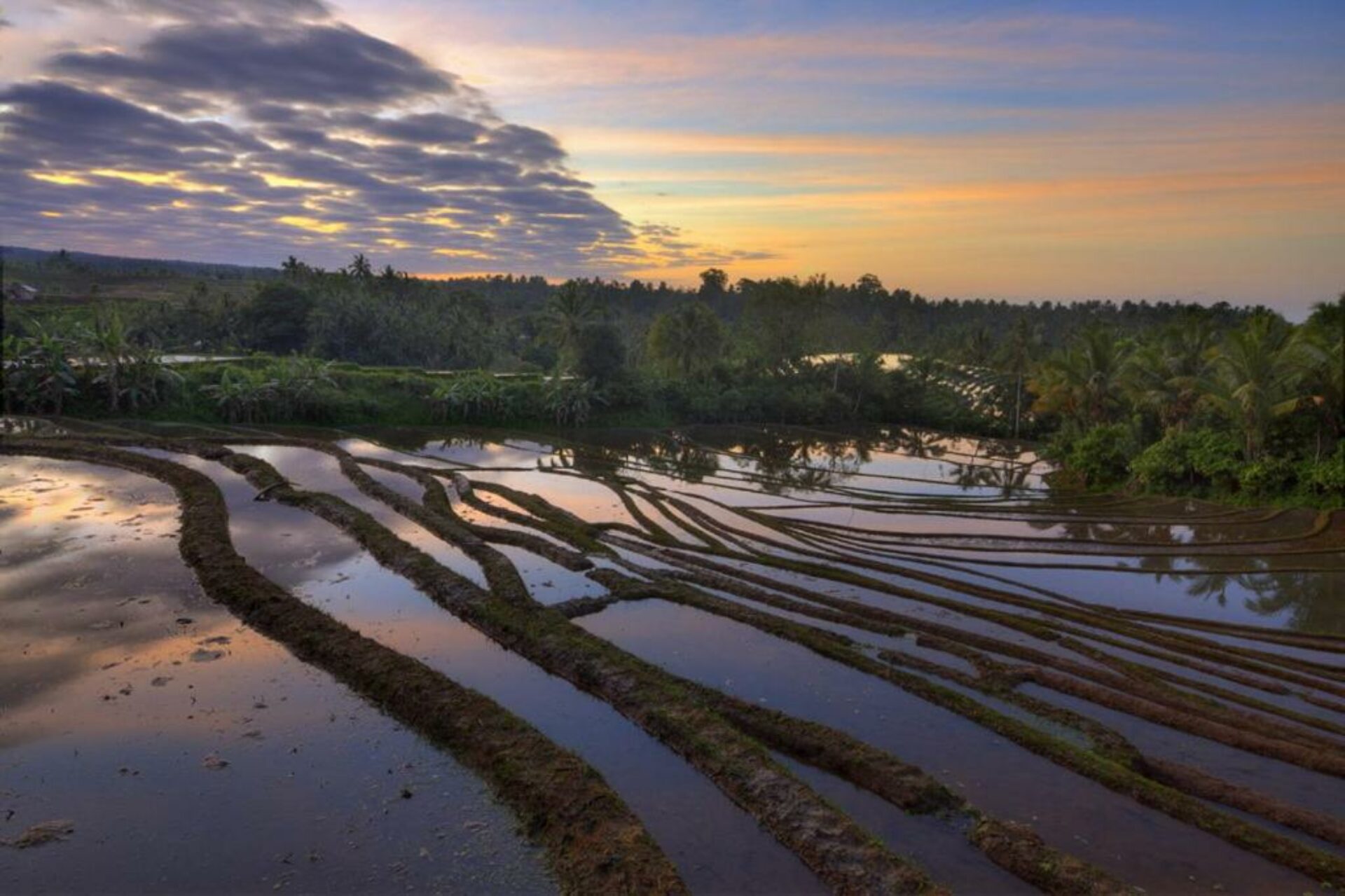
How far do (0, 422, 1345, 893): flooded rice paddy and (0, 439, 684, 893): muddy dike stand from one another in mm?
55

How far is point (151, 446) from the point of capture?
30.4 m

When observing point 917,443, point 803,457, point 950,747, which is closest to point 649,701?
point 950,747

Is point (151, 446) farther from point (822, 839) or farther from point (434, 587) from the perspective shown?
point (822, 839)

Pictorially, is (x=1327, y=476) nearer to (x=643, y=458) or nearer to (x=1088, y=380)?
(x=1088, y=380)

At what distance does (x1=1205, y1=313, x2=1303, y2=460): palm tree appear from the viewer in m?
26.1

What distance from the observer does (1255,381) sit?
26.7 metres

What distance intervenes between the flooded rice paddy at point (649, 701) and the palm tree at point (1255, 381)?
4.20m

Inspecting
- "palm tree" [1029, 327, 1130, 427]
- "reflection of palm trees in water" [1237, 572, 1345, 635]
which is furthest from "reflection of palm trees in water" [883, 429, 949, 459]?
"reflection of palm trees in water" [1237, 572, 1345, 635]

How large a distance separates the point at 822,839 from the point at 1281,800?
6.44 meters

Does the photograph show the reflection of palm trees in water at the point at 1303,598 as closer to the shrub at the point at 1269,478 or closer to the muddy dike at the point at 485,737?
the shrub at the point at 1269,478

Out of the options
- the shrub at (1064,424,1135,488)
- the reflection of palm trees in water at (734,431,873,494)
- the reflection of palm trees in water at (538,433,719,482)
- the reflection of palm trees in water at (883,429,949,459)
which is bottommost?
the reflection of palm trees in water at (538,433,719,482)

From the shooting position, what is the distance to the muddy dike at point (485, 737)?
309 inches

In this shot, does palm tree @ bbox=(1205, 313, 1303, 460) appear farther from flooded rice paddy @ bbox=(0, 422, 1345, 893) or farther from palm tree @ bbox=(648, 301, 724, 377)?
palm tree @ bbox=(648, 301, 724, 377)

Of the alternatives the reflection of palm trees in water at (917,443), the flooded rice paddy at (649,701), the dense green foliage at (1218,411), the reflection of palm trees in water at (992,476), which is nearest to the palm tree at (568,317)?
the reflection of palm trees in water at (917,443)
